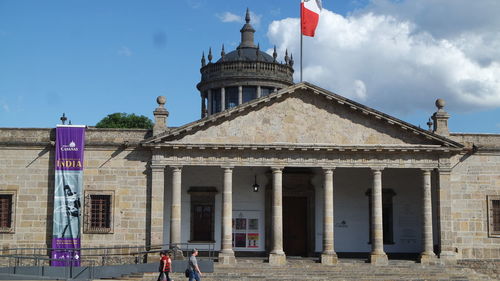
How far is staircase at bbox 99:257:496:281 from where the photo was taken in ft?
79.2

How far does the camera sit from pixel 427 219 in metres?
26.8

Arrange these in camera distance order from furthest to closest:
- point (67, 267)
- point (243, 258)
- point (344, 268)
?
point (243, 258)
point (344, 268)
point (67, 267)

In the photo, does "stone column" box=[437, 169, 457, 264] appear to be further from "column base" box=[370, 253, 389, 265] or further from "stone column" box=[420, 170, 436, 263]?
"column base" box=[370, 253, 389, 265]

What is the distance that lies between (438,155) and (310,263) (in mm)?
7190

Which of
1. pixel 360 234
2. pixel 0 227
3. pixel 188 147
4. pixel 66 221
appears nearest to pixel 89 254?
Result: pixel 66 221

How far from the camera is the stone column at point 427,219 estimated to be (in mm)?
26516

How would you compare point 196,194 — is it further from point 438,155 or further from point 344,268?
point 438,155

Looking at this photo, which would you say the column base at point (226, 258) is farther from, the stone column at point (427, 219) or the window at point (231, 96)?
the window at point (231, 96)

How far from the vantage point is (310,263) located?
26.3 m

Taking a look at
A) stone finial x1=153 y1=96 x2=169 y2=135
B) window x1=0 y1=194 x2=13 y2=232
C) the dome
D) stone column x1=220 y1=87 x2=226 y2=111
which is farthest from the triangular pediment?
the dome

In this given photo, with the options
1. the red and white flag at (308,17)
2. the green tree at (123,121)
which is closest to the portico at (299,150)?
the red and white flag at (308,17)

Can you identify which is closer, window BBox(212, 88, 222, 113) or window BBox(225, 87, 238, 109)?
window BBox(225, 87, 238, 109)

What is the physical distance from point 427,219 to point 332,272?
Answer: 5027 millimetres

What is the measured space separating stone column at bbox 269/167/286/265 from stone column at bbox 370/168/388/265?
3.86m
